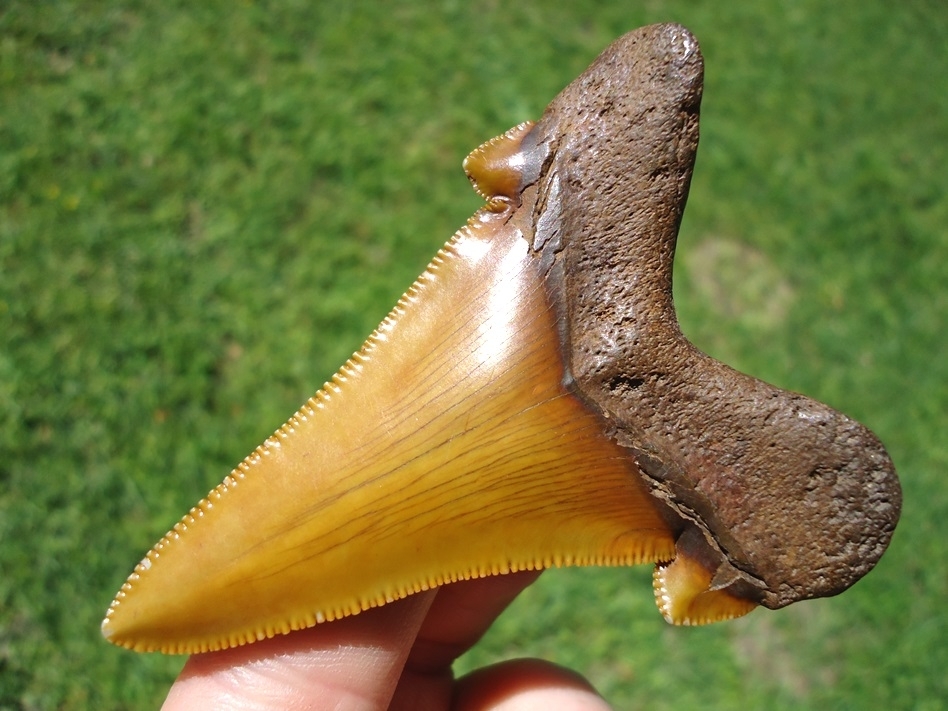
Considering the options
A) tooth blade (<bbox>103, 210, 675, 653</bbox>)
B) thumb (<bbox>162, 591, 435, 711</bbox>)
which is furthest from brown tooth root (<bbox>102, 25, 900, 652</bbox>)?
thumb (<bbox>162, 591, 435, 711</bbox>)

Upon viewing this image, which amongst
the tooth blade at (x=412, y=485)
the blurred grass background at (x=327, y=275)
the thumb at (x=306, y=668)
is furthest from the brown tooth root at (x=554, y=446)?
the blurred grass background at (x=327, y=275)

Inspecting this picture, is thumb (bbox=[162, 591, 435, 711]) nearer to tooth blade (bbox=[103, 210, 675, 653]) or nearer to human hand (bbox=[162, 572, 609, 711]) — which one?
human hand (bbox=[162, 572, 609, 711])

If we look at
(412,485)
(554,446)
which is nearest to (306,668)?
(412,485)

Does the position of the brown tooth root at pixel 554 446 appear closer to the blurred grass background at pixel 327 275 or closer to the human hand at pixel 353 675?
the human hand at pixel 353 675

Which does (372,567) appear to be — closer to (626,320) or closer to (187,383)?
(626,320)

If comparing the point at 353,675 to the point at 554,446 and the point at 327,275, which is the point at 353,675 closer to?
the point at 554,446

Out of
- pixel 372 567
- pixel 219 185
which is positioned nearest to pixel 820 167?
pixel 219 185

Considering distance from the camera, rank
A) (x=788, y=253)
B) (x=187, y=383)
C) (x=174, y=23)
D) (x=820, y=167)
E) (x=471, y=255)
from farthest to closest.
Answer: (x=820, y=167)
(x=788, y=253)
(x=174, y=23)
(x=187, y=383)
(x=471, y=255)
